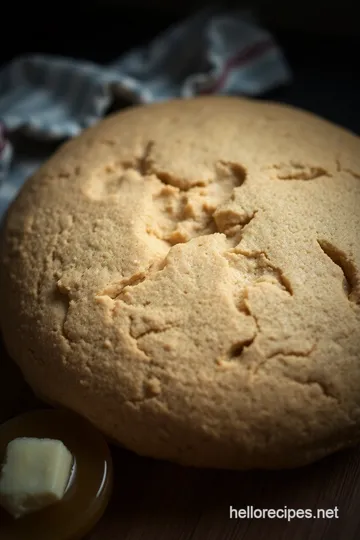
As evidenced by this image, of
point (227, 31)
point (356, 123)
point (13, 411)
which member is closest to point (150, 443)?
point (13, 411)

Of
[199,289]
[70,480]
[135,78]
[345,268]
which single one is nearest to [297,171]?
→ [345,268]

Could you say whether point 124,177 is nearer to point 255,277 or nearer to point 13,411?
point 255,277

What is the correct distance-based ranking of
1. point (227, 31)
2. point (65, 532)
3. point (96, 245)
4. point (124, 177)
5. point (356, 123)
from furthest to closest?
point (227, 31)
point (356, 123)
point (124, 177)
point (96, 245)
point (65, 532)

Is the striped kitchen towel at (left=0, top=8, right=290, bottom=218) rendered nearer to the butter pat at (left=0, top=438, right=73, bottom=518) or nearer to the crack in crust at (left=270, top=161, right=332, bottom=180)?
the crack in crust at (left=270, top=161, right=332, bottom=180)

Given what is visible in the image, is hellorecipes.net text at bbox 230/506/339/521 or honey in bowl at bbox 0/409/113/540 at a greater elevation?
hellorecipes.net text at bbox 230/506/339/521

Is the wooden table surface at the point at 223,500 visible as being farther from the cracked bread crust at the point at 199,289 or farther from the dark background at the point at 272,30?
the dark background at the point at 272,30

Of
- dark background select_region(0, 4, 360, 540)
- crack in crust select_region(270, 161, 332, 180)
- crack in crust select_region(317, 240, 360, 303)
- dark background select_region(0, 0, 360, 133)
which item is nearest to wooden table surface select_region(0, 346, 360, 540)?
dark background select_region(0, 4, 360, 540)

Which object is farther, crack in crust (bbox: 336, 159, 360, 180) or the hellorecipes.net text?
crack in crust (bbox: 336, 159, 360, 180)

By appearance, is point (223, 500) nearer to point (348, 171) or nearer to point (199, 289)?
point (199, 289)
